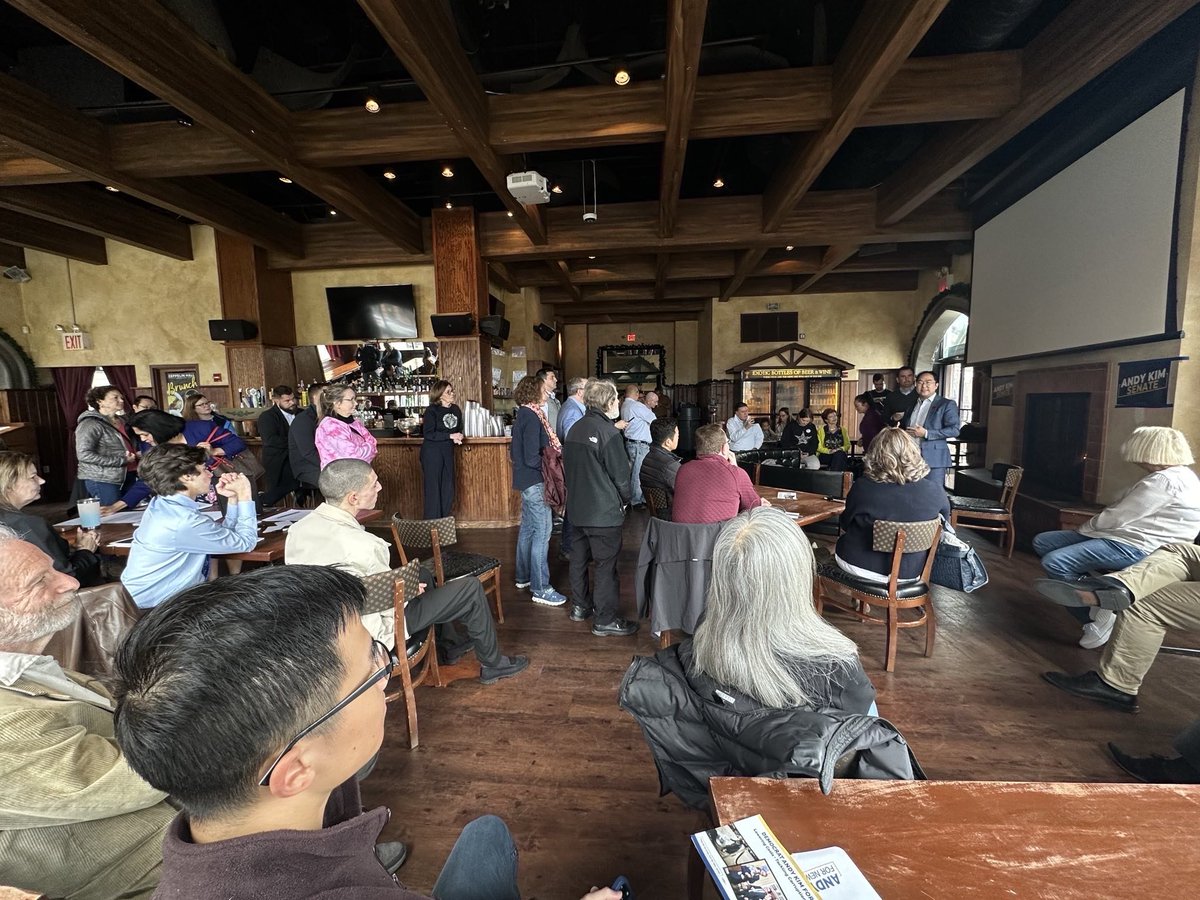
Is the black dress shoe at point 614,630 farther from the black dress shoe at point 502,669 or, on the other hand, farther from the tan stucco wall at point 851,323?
the tan stucco wall at point 851,323

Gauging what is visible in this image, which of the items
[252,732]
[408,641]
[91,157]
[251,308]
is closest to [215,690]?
[252,732]

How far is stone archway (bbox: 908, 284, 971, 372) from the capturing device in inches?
306

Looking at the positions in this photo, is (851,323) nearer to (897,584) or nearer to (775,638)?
(897,584)

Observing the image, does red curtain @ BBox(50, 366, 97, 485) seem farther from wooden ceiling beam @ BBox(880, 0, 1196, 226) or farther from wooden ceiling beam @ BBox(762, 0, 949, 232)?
wooden ceiling beam @ BBox(880, 0, 1196, 226)

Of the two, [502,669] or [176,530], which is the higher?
[176,530]

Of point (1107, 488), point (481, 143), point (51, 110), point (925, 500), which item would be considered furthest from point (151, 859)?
point (1107, 488)

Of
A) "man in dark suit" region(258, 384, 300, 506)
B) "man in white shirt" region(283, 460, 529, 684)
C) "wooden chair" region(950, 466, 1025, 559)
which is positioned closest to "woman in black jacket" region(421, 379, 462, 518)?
"man in dark suit" region(258, 384, 300, 506)

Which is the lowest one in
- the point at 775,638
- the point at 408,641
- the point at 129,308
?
the point at 408,641

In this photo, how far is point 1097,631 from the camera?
9.96ft

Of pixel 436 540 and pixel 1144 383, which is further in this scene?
pixel 1144 383

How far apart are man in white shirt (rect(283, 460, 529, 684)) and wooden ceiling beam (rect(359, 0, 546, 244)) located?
2413mm

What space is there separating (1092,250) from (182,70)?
721cm

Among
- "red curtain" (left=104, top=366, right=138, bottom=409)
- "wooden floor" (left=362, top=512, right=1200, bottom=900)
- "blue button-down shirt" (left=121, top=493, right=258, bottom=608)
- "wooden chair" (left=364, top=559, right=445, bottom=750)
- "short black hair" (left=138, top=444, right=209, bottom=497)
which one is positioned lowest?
"wooden floor" (left=362, top=512, right=1200, bottom=900)

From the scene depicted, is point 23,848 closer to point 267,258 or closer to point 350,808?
point 350,808
